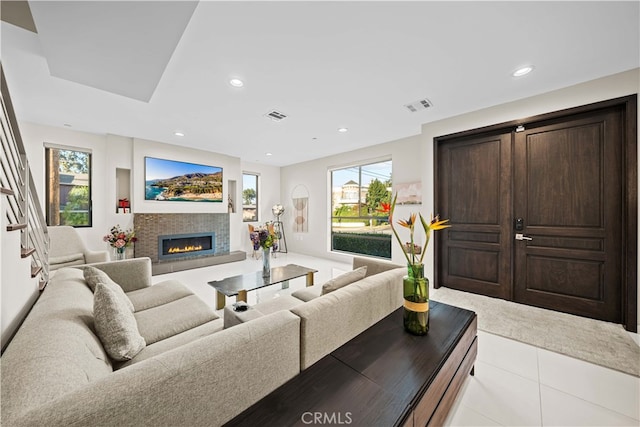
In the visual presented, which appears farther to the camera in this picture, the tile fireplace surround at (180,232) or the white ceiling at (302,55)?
the tile fireplace surround at (180,232)

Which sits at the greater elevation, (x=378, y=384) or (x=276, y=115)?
(x=276, y=115)

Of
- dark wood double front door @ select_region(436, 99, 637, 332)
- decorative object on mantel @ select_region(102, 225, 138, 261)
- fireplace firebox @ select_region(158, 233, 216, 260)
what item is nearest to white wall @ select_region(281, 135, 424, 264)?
dark wood double front door @ select_region(436, 99, 637, 332)

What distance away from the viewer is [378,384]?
3.42ft

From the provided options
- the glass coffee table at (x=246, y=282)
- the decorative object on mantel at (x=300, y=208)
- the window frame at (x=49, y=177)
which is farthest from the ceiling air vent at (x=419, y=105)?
the window frame at (x=49, y=177)

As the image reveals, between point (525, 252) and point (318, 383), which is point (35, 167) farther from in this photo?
point (525, 252)

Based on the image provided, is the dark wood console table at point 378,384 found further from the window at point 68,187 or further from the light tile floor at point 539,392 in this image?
the window at point 68,187

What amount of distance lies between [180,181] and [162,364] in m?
5.31

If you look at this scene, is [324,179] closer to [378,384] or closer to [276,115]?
[276,115]

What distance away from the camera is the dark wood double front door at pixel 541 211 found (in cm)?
263

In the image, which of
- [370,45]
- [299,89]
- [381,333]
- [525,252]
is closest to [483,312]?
[525,252]

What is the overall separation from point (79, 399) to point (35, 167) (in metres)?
5.42

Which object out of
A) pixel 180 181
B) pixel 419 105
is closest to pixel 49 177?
pixel 180 181

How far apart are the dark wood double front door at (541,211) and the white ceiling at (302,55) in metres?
0.59

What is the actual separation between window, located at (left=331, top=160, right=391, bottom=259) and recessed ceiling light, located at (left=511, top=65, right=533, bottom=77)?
2753mm
